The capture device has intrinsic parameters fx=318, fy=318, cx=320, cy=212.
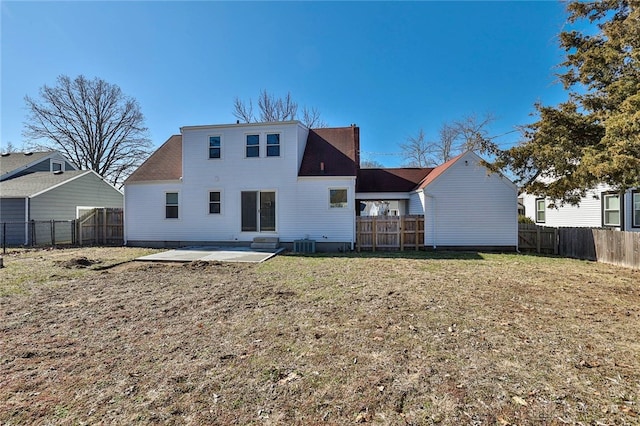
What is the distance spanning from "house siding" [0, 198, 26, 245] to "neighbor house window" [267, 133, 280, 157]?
45.8 feet

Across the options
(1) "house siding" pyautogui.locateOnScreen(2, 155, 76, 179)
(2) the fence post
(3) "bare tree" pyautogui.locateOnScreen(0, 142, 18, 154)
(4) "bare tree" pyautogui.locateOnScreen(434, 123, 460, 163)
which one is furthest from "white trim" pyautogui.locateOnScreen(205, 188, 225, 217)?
(3) "bare tree" pyautogui.locateOnScreen(0, 142, 18, 154)

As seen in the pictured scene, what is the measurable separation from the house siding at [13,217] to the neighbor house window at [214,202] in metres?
10.7

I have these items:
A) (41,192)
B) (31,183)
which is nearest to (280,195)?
(41,192)

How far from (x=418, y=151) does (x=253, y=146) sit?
2336cm

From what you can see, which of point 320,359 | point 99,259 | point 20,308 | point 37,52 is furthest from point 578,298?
point 37,52

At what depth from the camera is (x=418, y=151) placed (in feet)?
109

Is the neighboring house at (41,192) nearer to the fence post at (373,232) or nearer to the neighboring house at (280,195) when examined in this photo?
the neighboring house at (280,195)

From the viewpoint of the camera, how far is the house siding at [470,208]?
1368 centimetres

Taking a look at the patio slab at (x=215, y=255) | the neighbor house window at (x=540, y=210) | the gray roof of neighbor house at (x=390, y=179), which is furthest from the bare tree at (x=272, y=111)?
the patio slab at (x=215, y=255)

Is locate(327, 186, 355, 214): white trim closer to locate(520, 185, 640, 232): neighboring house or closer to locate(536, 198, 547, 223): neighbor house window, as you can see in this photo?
locate(520, 185, 640, 232): neighboring house

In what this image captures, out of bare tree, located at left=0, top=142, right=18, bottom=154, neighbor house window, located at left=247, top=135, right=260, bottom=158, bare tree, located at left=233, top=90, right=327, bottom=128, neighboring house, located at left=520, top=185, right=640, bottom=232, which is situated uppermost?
bare tree, located at left=233, top=90, right=327, bottom=128

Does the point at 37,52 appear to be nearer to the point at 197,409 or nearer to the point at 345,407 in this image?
the point at 197,409

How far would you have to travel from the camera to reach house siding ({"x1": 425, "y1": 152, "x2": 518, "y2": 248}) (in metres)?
13.7

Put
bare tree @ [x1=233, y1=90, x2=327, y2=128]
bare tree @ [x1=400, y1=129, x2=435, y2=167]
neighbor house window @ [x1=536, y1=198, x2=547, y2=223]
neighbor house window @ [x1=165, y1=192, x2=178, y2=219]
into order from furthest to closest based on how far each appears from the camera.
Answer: bare tree @ [x1=400, y1=129, x2=435, y2=167] → bare tree @ [x1=233, y1=90, x2=327, y2=128] → neighbor house window @ [x1=536, y1=198, x2=547, y2=223] → neighbor house window @ [x1=165, y1=192, x2=178, y2=219]
